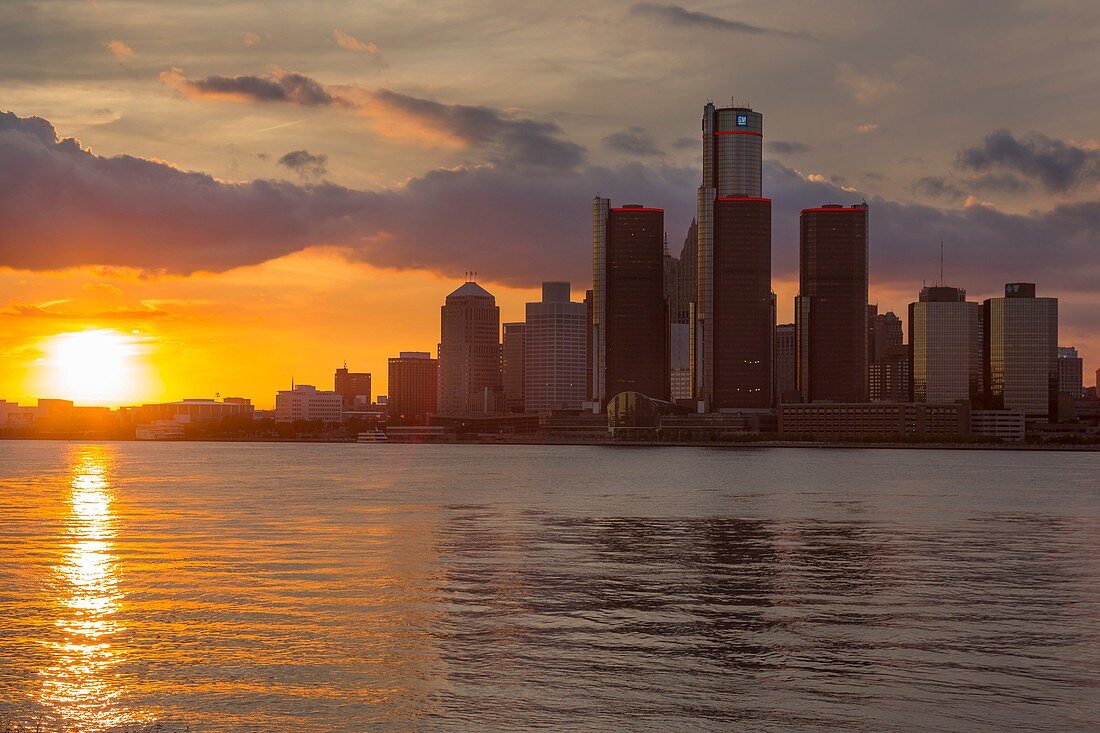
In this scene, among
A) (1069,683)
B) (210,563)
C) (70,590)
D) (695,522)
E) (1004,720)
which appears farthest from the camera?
(695,522)

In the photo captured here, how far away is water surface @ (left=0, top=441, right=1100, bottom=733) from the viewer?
31.8 m

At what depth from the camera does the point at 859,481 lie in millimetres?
167125

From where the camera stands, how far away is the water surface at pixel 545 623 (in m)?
31.8

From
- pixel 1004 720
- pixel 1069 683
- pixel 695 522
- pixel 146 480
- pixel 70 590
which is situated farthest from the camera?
pixel 146 480

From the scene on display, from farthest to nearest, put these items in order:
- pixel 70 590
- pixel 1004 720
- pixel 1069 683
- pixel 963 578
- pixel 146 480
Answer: pixel 146 480, pixel 963 578, pixel 70 590, pixel 1069 683, pixel 1004 720

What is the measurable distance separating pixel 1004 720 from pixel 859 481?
140 m

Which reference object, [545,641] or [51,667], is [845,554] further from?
[51,667]

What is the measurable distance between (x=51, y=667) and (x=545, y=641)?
15.4 meters

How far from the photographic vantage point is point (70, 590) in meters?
51.7

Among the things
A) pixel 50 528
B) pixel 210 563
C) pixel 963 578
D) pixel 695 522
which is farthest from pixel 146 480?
pixel 963 578

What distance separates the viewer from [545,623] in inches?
1708

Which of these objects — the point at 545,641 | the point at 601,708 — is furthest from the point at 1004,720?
the point at 545,641

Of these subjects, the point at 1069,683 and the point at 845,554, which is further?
the point at 845,554

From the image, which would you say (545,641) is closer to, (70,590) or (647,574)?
(647,574)
